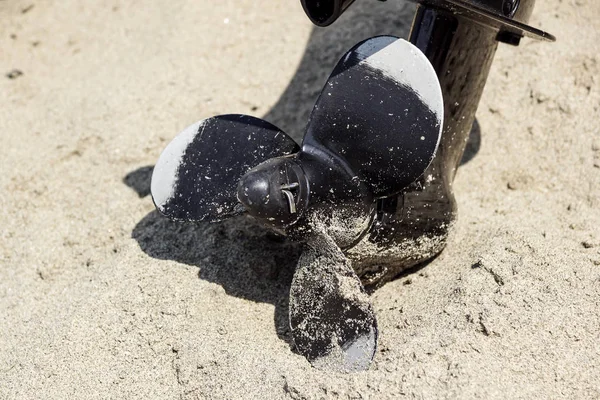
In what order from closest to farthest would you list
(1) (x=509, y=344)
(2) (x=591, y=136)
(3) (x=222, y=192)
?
(1) (x=509, y=344)
(3) (x=222, y=192)
(2) (x=591, y=136)

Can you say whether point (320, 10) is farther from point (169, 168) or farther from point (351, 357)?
point (351, 357)

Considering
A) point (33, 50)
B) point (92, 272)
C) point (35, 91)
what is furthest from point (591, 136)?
point (33, 50)

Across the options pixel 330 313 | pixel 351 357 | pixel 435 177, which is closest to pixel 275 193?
pixel 330 313

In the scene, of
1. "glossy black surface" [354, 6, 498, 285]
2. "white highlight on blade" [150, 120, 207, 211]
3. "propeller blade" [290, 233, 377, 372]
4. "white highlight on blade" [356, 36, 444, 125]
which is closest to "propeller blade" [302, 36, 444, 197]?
"white highlight on blade" [356, 36, 444, 125]

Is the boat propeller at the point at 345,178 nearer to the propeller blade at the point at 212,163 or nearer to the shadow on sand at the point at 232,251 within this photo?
the propeller blade at the point at 212,163

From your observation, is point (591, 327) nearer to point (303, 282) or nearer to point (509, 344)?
point (509, 344)

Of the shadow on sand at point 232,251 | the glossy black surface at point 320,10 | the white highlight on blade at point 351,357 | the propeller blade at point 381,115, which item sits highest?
the glossy black surface at point 320,10

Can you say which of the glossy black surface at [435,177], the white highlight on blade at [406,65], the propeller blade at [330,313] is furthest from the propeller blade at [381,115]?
the propeller blade at [330,313]
